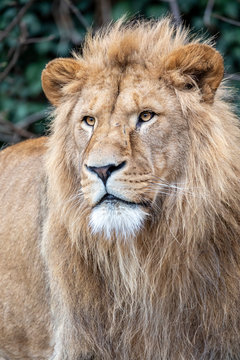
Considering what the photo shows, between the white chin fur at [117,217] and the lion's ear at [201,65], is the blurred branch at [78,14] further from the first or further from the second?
the white chin fur at [117,217]

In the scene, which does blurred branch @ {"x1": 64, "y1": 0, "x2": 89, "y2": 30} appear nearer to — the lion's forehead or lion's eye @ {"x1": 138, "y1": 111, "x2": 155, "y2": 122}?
the lion's forehead

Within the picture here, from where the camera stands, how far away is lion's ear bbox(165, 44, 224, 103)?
327cm

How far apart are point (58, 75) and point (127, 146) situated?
2.42 ft

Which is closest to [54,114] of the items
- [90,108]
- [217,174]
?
[90,108]

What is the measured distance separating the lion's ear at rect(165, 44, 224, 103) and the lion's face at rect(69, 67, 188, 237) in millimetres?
115

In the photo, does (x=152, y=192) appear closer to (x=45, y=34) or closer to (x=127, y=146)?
(x=127, y=146)

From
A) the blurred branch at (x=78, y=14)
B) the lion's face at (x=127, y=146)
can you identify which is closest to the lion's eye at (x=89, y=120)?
the lion's face at (x=127, y=146)

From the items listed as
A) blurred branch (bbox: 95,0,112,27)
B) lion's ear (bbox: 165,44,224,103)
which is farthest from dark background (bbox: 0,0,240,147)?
lion's ear (bbox: 165,44,224,103)

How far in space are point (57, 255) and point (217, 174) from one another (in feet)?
3.04

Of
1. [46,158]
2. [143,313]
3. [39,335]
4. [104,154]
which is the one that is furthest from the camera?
[39,335]

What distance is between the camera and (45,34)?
7.89m

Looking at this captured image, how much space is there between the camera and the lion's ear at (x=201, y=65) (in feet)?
10.7

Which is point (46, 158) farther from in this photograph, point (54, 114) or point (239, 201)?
point (239, 201)

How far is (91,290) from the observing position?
353 cm
